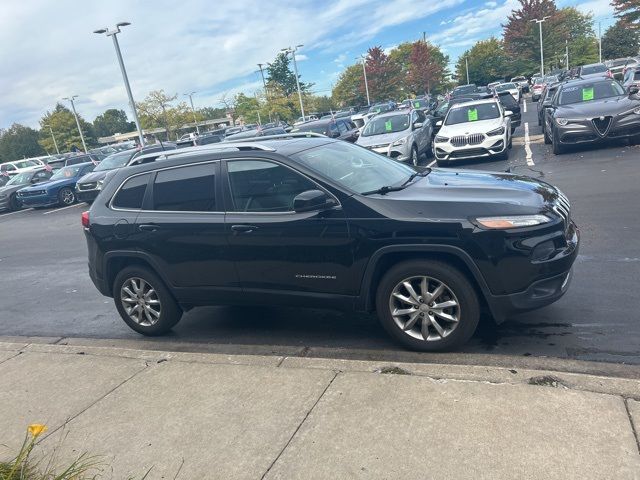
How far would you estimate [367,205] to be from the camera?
4.14m

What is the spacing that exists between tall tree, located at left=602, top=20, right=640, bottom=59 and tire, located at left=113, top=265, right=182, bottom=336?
71666mm

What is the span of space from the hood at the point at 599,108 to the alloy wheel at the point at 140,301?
1116 centimetres

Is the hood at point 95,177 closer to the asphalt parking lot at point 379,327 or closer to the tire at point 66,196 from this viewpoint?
the tire at point 66,196

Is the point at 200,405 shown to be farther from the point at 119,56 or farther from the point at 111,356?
the point at 119,56

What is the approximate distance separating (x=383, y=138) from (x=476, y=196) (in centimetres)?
1066

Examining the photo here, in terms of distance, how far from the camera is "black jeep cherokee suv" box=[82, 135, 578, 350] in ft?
12.7

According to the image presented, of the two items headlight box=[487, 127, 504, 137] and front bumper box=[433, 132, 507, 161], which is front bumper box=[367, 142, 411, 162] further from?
headlight box=[487, 127, 504, 137]

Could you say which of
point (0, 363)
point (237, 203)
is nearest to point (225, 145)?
point (237, 203)

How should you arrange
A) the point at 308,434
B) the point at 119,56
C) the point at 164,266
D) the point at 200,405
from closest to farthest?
the point at 308,434 < the point at 200,405 < the point at 164,266 < the point at 119,56

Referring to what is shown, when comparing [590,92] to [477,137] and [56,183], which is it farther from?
[56,183]

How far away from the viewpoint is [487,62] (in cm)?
7625

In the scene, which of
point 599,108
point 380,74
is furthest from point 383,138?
point 380,74

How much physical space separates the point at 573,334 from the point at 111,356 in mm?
4029

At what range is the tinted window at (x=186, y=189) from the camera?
4828mm
